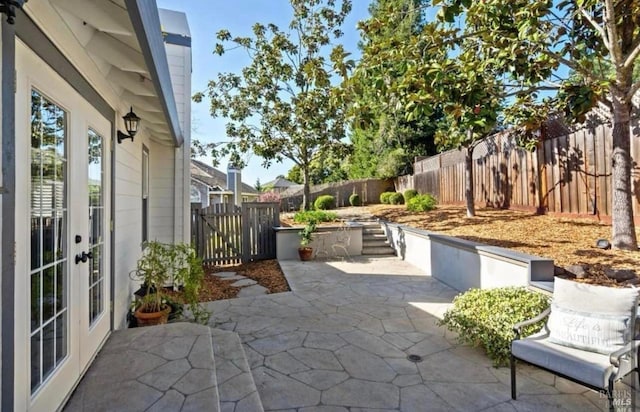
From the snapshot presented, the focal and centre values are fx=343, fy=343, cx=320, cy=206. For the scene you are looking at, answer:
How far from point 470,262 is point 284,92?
8.28m

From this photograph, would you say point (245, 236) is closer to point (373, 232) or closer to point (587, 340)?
point (373, 232)

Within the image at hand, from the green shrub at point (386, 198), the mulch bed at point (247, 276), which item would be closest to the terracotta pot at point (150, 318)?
the mulch bed at point (247, 276)

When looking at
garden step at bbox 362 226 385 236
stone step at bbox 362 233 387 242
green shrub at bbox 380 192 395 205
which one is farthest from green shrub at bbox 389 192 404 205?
stone step at bbox 362 233 387 242

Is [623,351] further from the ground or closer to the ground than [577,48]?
closer to the ground

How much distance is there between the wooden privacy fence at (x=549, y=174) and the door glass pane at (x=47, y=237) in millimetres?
7639

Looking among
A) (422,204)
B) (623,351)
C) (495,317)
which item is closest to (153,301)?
(495,317)

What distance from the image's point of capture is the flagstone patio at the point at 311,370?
92.3 inches

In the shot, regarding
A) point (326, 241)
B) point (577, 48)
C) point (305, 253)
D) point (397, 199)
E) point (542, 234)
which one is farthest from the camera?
point (397, 199)

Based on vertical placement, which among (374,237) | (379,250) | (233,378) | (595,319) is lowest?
(233,378)

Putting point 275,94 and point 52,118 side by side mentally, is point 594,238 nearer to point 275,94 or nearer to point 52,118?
point 52,118

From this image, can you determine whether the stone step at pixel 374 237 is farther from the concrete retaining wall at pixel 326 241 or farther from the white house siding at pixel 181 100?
the white house siding at pixel 181 100

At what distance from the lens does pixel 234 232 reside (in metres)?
8.37

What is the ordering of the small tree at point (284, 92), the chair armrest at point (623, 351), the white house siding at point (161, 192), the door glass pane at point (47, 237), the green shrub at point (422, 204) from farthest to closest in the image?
the green shrub at point (422, 204) → the small tree at point (284, 92) → the white house siding at point (161, 192) → the chair armrest at point (623, 351) → the door glass pane at point (47, 237)

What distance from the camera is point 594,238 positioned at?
17.3 feet
